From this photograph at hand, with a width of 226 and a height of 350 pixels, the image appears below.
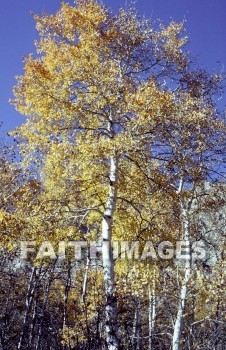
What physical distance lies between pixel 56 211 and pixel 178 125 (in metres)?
5.07

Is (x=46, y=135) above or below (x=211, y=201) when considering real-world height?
above

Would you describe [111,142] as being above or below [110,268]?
above

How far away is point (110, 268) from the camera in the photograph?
371 inches

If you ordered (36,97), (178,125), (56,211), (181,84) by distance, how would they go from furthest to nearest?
(181,84) < (178,125) < (36,97) < (56,211)

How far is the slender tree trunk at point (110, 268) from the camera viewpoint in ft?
25.4

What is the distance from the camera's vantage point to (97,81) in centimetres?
1113

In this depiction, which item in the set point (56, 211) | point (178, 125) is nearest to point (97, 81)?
point (178, 125)

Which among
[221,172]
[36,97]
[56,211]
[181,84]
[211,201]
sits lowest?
[56,211]

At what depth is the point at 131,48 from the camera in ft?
41.0

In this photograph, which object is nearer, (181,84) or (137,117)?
(137,117)

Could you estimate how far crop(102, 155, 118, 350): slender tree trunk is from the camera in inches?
305

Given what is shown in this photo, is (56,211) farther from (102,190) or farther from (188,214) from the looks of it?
A: (188,214)

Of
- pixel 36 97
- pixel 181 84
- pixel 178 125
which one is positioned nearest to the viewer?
pixel 36 97

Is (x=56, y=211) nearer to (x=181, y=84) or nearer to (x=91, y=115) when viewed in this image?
(x=91, y=115)
